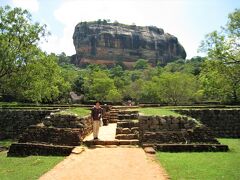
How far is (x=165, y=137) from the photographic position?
1367cm

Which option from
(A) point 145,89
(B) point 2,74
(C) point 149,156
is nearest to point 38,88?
(B) point 2,74

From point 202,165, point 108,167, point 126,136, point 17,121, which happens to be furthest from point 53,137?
point 17,121

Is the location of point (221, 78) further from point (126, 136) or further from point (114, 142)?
point (114, 142)

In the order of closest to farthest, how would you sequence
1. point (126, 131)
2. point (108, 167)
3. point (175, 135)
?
point (108, 167), point (175, 135), point (126, 131)

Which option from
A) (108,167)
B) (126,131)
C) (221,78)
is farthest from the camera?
(221,78)

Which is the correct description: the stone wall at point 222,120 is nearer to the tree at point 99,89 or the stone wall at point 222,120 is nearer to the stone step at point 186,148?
the stone step at point 186,148

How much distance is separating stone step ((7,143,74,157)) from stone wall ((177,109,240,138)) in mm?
10935

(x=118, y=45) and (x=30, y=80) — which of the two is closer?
(x=30, y=80)

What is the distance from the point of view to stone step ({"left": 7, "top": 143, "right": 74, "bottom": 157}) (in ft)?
42.5

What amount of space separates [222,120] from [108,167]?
13991mm

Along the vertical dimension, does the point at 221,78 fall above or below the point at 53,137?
above

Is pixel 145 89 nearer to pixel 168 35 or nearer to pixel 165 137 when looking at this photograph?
pixel 165 137

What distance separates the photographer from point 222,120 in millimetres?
21828

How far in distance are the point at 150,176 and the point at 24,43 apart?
53.8ft
